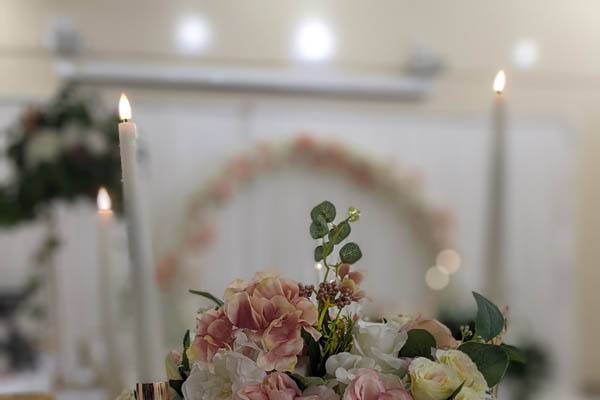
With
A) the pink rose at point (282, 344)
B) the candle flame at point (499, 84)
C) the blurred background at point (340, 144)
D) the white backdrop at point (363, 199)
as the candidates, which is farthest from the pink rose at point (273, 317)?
the white backdrop at point (363, 199)

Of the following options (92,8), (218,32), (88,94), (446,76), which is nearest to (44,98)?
(92,8)

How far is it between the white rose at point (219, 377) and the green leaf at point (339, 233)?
3.8 inches

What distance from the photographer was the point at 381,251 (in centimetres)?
348

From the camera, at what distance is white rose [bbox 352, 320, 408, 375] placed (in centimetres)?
56

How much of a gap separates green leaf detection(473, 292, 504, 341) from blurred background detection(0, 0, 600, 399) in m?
2.45

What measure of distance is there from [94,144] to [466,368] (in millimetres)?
1474

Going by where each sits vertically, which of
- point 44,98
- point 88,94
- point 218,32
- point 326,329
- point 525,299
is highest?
point 218,32

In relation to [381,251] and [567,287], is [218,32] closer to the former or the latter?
[381,251]

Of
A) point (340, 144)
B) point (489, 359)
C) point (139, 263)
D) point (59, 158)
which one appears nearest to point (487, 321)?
point (489, 359)

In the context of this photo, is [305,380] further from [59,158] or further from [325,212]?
[59,158]

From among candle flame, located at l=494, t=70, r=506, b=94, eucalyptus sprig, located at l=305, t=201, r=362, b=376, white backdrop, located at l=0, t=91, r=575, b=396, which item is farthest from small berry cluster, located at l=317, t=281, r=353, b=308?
white backdrop, located at l=0, t=91, r=575, b=396

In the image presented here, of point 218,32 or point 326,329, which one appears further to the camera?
point 218,32

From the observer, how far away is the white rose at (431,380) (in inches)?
20.7

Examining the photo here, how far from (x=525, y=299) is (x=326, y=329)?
3248mm
